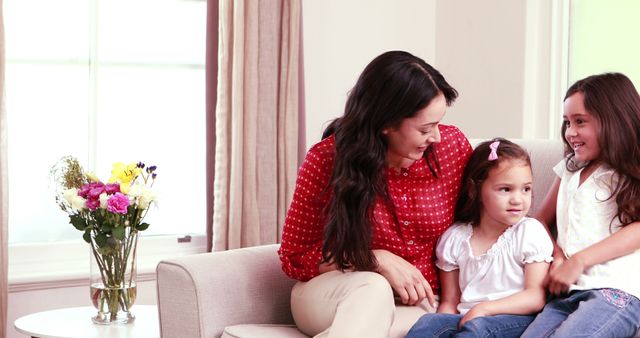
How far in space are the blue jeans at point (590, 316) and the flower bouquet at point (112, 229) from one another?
1193 mm

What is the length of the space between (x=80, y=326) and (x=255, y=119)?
140cm

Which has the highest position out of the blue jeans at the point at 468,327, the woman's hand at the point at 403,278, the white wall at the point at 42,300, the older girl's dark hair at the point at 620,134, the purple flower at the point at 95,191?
the older girl's dark hair at the point at 620,134

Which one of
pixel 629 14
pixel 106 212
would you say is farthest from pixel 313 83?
pixel 106 212

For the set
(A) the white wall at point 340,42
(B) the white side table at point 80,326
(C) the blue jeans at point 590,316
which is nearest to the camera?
(C) the blue jeans at point 590,316

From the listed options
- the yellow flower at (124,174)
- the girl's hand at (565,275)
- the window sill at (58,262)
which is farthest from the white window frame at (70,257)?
the girl's hand at (565,275)

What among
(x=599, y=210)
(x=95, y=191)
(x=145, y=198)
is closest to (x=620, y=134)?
(x=599, y=210)

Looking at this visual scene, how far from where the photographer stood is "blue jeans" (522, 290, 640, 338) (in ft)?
6.88

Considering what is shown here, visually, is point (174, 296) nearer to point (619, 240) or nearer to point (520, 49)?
point (619, 240)

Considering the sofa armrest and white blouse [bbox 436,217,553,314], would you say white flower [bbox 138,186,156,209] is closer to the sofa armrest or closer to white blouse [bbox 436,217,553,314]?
the sofa armrest

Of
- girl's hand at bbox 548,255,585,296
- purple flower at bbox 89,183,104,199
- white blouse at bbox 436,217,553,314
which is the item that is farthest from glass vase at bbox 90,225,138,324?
girl's hand at bbox 548,255,585,296

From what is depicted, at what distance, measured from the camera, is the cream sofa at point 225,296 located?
7.72ft

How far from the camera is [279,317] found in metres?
2.55

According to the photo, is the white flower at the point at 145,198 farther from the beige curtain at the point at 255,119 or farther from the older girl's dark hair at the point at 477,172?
the beige curtain at the point at 255,119

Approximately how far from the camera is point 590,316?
6.96 ft
